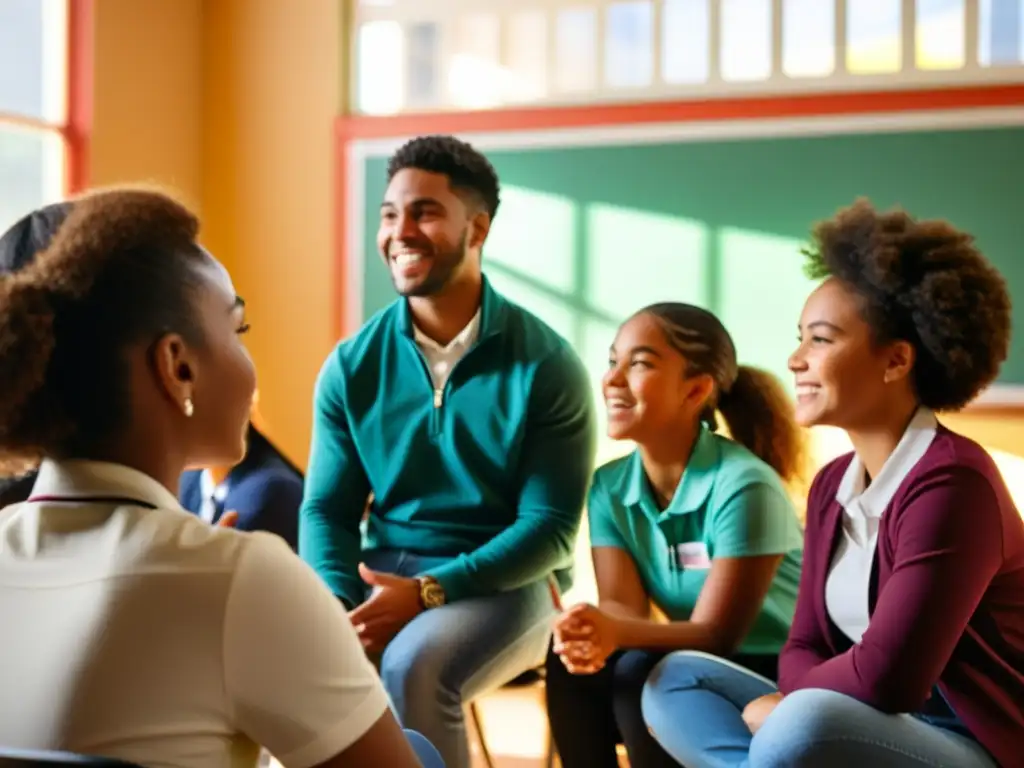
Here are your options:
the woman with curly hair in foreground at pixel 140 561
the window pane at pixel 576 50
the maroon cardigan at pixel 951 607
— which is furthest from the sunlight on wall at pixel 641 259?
the woman with curly hair in foreground at pixel 140 561

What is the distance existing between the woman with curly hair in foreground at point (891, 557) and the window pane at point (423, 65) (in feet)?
8.70

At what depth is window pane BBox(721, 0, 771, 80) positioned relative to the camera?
12.8ft

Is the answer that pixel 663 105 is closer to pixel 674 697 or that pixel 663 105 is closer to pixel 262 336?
pixel 262 336

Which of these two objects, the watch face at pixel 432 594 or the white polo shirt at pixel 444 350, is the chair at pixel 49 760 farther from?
the white polo shirt at pixel 444 350

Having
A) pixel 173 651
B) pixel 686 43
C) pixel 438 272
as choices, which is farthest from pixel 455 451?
pixel 686 43

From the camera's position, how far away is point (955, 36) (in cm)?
370

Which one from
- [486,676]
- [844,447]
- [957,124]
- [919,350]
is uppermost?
[957,124]

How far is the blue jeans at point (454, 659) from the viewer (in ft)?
6.43

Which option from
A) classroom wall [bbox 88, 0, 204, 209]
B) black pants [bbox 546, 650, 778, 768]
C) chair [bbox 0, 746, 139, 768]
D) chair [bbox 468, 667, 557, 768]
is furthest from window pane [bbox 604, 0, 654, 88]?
chair [bbox 0, 746, 139, 768]

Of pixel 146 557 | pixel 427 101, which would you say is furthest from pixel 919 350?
pixel 427 101

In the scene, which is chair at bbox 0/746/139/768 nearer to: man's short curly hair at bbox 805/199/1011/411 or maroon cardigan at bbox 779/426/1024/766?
maroon cardigan at bbox 779/426/1024/766

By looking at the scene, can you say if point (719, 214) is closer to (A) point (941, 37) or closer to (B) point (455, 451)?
(A) point (941, 37)

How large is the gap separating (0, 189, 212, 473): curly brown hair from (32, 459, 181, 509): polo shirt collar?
0.06 ft

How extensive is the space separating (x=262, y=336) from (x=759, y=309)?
1906 mm
